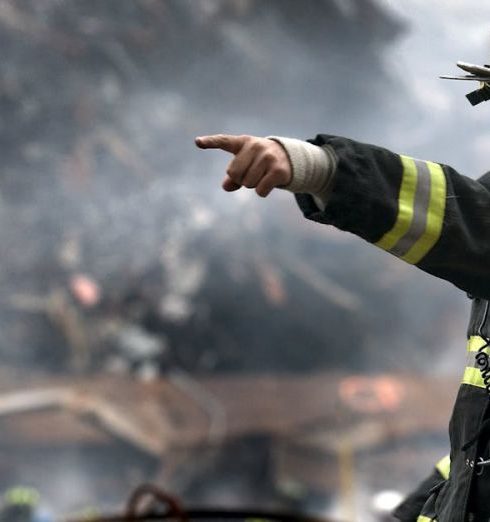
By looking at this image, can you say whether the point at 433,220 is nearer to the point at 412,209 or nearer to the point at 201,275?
the point at 412,209

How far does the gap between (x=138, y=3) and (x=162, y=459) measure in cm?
392

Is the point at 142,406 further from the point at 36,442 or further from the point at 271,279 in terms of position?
the point at 271,279

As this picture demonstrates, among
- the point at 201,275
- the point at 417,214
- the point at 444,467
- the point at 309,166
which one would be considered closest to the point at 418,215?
the point at 417,214

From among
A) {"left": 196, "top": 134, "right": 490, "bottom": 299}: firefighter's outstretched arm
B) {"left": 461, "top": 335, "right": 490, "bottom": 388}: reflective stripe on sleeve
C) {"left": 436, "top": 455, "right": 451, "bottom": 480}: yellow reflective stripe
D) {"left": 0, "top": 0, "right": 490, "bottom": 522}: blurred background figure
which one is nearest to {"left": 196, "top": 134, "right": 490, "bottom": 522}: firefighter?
{"left": 196, "top": 134, "right": 490, "bottom": 299}: firefighter's outstretched arm

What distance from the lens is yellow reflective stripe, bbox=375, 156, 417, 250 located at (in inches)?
43.9

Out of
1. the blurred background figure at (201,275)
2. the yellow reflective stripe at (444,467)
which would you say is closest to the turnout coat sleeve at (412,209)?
the yellow reflective stripe at (444,467)

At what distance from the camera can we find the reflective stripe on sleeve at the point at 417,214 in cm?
112

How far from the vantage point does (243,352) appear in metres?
7.75

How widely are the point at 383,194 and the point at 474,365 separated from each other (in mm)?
407

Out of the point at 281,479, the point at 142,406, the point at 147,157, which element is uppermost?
the point at 147,157

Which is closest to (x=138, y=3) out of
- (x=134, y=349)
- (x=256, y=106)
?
(x=256, y=106)

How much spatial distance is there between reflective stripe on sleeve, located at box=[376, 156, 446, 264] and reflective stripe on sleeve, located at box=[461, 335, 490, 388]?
293 mm

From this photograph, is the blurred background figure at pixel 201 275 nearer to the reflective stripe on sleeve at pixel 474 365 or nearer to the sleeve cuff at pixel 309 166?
the reflective stripe on sleeve at pixel 474 365

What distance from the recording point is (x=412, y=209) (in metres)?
1.12
